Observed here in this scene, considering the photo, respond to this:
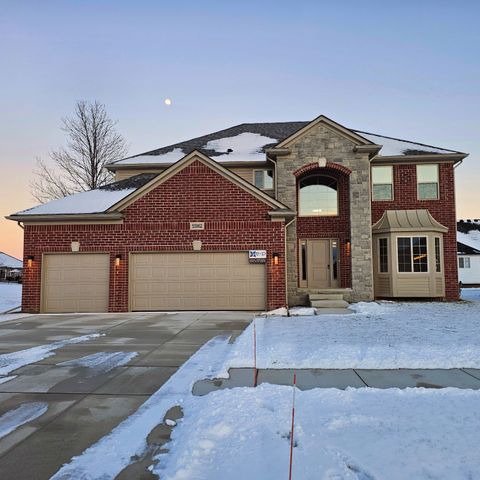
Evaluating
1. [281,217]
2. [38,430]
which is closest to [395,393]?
[38,430]

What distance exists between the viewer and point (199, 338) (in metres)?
8.41

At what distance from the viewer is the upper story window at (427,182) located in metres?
17.1

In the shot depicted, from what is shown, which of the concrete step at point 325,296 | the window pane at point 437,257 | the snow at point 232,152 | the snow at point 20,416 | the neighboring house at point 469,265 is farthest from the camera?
the neighboring house at point 469,265

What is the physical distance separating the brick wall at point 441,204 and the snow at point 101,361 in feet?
44.9

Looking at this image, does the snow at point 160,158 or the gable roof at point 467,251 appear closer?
the snow at point 160,158

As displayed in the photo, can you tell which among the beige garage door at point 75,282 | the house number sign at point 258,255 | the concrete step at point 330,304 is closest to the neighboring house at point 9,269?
the beige garage door at point 75,282

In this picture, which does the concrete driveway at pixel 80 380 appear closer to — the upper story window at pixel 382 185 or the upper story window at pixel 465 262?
the upper story window at pixel 382 185

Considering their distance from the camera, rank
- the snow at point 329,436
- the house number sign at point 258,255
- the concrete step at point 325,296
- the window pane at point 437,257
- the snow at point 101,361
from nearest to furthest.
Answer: the snow at point 329,436 < the snow at point 101,361 < the house number sign at point 258,255 < the concrete step at point 325,296 < the window pane at point 437,257

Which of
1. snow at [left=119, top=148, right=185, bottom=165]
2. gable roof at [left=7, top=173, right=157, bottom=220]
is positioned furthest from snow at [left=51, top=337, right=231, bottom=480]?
snow at [left=119, top=148, right=185, bottom=165]

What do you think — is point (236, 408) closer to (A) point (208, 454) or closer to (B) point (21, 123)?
(A) point (208, 454)

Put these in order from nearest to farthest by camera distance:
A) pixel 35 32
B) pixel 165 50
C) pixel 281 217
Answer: pixel 281 217 < pixel 35 32 < pixel 165 50

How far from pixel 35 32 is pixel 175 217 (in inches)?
411

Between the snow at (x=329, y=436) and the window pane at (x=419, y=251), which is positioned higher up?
the window pane at (x=419, y=251)

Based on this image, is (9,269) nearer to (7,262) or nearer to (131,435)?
(7,262)
